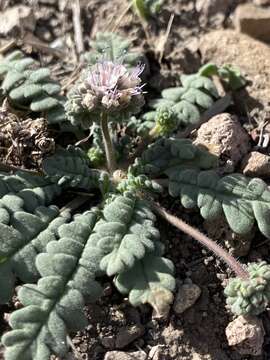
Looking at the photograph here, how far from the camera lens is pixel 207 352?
3.65 meters

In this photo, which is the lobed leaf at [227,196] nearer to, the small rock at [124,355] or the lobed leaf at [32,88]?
the small rock at [124,355]

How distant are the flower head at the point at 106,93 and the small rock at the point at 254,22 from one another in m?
1.64

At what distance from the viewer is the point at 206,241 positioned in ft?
12.5

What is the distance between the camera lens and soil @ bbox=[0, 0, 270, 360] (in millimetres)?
3676

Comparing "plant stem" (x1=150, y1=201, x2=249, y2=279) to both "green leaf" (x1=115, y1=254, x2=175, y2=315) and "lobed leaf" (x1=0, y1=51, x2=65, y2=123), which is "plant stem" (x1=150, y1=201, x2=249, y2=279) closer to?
"green leaf" (x1=115, y1=254, x2=175, y2=315)

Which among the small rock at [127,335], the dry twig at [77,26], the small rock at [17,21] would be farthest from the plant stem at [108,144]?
the small rock at [17,21]

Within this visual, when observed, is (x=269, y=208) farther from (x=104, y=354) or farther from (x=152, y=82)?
(x=152, y=82)

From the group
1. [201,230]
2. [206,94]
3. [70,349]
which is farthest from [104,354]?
[206,94]

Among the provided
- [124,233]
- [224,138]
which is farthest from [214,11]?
[124,233]

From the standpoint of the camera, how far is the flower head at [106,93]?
3.91 m

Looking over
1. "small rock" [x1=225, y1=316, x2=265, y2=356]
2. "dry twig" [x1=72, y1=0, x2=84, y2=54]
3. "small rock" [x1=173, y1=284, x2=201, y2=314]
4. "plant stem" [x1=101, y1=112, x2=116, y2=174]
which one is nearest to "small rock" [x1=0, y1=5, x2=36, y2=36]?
"dry twig" [x1=72, y1=0, x2=84, y2=54]

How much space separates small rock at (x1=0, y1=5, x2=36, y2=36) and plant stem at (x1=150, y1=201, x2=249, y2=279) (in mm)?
2232

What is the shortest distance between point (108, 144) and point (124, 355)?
4.45 ft

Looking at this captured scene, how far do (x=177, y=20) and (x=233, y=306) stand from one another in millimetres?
2877
